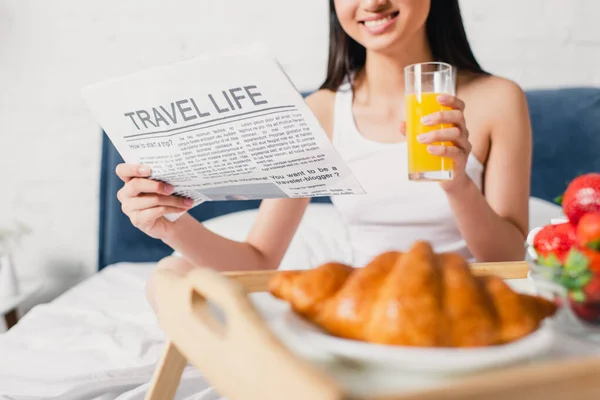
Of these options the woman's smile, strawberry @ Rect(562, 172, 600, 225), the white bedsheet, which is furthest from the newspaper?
the woman's smile

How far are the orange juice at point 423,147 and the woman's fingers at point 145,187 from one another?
37 cm

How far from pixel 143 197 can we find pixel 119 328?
53 cm

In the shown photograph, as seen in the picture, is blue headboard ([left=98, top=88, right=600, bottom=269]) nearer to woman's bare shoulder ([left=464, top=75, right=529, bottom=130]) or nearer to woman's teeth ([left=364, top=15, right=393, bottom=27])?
woman's bare shoulder ([left=464, top=75, right=529, bottom=130])

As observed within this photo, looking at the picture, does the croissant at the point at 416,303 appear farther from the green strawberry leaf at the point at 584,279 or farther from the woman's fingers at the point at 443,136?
the woman's fingers at the point at 443,136

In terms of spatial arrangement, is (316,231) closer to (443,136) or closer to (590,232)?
(443,136)

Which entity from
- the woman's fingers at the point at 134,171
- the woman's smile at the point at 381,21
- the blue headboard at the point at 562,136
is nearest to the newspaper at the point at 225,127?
the woman's fingers at the point at 134,171

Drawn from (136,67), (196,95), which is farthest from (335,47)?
(136,67)

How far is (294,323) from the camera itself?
483 mm

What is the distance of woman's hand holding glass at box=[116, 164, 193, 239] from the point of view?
0.92 meters

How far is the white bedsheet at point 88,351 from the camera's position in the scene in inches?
38.7

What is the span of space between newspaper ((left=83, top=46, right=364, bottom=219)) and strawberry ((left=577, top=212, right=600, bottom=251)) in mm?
287

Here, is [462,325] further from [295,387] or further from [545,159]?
[545,159]

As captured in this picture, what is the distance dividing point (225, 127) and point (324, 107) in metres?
0.73

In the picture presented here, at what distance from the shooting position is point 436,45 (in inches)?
54.7
